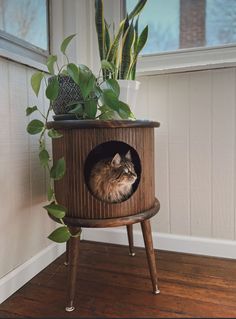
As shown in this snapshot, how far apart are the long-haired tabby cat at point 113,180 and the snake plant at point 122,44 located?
1.24 ft

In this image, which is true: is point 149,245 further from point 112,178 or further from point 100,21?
point 100,21

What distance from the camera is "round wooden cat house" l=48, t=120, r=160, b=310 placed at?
87 cm

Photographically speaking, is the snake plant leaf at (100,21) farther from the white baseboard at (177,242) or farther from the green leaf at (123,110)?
the white baseboard at (177,242)

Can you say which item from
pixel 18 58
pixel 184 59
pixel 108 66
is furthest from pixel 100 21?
pixel 184 59

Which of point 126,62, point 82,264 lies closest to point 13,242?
point 82,264

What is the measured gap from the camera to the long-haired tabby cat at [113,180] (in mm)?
893

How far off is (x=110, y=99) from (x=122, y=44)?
1.12ft

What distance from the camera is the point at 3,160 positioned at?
0.98 m

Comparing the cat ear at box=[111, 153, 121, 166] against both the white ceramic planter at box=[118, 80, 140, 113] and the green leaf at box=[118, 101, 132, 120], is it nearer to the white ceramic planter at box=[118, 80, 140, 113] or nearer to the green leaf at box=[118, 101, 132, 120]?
the green leaf at box=[118, 101, 132, 120]

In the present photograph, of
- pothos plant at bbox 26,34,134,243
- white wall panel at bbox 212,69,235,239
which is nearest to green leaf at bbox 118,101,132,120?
pothos plant at bbox 26,34,134,243

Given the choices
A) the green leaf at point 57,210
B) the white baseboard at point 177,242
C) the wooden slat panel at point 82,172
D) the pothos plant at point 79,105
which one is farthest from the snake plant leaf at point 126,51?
the white baseboard at point 177,242

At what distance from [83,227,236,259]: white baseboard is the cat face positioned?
0.60 meters

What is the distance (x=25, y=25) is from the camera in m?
1.21

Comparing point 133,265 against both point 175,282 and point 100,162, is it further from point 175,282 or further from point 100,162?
point 100,162
